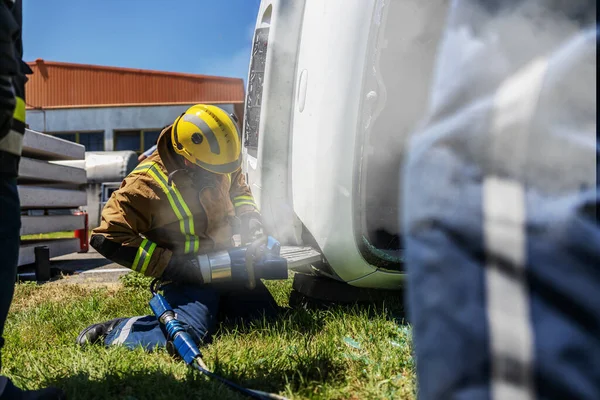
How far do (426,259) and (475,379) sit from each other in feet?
0.47

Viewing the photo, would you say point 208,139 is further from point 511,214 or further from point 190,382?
point 511,214

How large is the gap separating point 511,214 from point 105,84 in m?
19.5

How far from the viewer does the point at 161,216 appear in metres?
2.54

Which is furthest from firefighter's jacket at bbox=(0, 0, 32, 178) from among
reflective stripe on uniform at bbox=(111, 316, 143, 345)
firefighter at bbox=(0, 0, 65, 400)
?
reflective stripe on uniform at bbox=(111, 316, 143, 345)

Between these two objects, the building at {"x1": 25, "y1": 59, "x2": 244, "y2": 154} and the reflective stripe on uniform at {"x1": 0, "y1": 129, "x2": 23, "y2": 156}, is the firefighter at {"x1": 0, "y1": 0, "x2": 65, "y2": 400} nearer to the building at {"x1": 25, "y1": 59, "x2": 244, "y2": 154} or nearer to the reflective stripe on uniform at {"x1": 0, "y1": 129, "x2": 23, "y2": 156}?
the reflective stripe on uniform at {"x1": 0, "y1": 129, "x2": 23, "y2": 156}

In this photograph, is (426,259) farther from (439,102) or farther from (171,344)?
(171,344)

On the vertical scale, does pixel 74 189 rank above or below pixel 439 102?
below

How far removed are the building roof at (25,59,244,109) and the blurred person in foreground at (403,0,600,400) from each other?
17789 mm

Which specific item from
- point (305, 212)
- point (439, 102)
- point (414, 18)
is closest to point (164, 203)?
point (305, 212)

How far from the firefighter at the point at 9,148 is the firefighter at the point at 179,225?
0.95 m

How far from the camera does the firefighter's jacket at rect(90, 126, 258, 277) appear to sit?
2.38 meters

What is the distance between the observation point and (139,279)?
3.83 meters

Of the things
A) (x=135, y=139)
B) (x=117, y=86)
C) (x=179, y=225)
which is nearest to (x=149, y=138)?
(x=135, y=139)

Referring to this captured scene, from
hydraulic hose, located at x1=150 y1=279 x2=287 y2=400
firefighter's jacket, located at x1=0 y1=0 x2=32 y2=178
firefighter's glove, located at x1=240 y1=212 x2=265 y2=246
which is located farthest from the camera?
firefighter's glove, located at x1=240 y1=212 x2=265 y2=246
